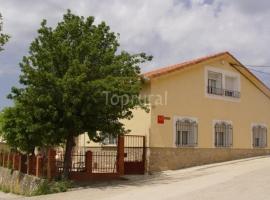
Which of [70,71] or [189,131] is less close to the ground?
[70,71]

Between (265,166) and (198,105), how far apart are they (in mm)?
4342

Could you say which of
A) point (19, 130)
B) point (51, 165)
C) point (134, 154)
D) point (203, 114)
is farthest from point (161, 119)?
point (19, 130)

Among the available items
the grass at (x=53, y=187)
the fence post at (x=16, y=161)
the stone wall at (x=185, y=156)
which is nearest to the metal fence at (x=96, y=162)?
the grass at (x=53, y=187)

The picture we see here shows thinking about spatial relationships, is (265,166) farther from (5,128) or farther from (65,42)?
(5,128)

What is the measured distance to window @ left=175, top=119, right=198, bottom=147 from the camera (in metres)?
22.1

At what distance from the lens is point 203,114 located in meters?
23.2

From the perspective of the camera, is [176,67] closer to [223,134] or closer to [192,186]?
[223,134]

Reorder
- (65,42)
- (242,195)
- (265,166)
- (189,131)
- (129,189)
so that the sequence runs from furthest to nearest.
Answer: (189,131), (265,166), (65,42), (129,189), (242,195)

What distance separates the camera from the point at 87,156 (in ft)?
61.9

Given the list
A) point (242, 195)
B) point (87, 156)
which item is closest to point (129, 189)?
point (87, 156)

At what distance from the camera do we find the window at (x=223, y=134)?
2403 cm

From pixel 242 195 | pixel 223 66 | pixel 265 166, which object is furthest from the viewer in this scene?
pixel 223 66

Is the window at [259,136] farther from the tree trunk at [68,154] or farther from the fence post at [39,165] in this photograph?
the fence post at [39,165]

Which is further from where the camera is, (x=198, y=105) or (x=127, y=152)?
(x=198, y=105)
